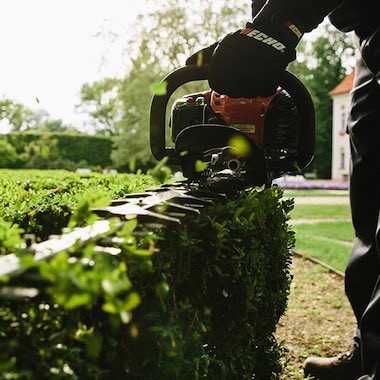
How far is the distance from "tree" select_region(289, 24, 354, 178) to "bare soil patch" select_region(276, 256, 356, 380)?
49003mm

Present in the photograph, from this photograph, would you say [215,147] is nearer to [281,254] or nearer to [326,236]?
[281,254]

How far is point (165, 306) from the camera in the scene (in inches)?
58.9

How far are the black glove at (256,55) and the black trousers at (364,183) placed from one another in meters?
0.58

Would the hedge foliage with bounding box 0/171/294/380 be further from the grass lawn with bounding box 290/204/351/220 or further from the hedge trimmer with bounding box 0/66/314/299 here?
the grass lawn with bounding box 290/204/351/220

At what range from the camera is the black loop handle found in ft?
7.73

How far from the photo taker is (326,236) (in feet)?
33.3

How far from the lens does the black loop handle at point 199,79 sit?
2.36 m

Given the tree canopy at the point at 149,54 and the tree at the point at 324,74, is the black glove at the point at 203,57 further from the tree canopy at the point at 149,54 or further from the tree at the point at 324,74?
the tree at the point at 324,74

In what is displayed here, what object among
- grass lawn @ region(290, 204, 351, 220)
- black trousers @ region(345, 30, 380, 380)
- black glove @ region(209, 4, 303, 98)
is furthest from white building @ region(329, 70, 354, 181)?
black glove @ region(209, 4, 303, 98)

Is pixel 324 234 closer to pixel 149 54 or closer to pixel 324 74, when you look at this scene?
pixel 149 54

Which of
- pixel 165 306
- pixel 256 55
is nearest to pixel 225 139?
pixel 256 55

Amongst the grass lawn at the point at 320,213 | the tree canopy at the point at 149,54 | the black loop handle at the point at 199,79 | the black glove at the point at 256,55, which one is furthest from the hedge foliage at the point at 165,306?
the tree canopy at the point at 149,54

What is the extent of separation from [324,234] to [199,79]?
8.40 meters

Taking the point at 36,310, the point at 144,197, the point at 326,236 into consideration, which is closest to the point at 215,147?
the point at 144,197
